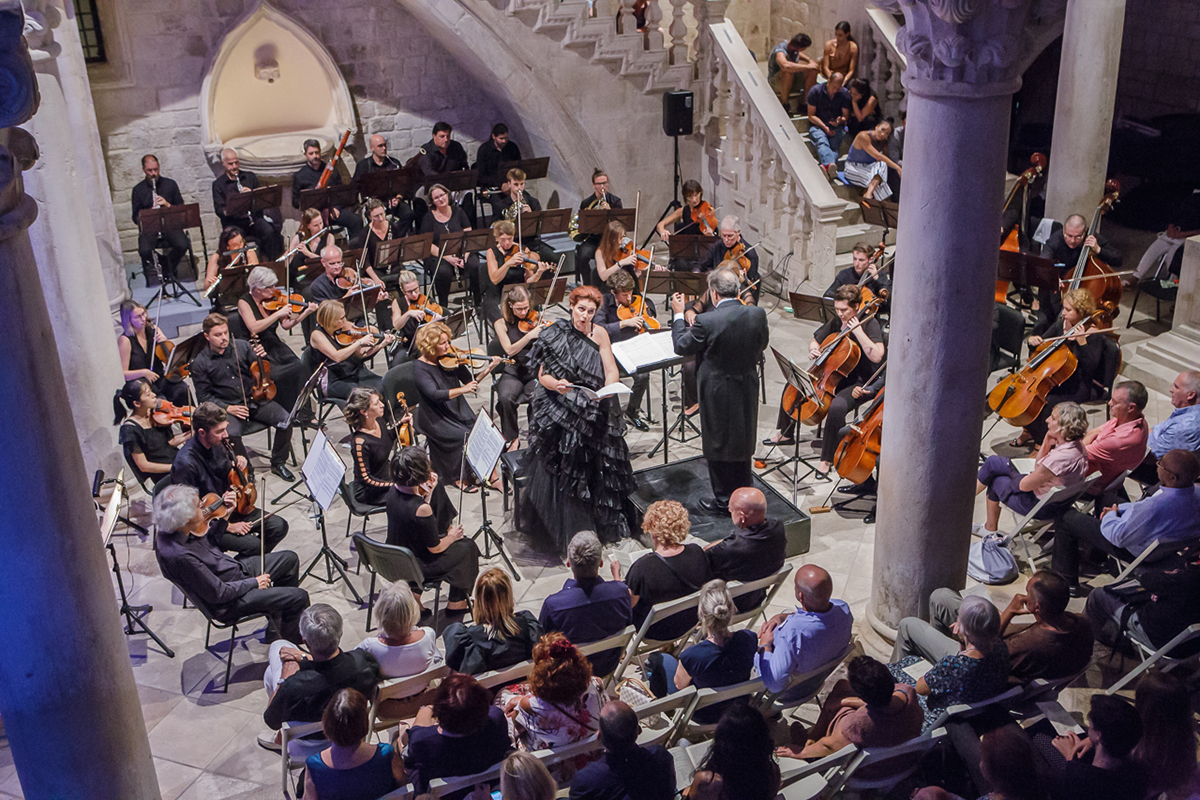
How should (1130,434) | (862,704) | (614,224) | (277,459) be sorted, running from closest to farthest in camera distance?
1. (862,704)
2. (1130,434)
3. (277,459)
4. (614,224)

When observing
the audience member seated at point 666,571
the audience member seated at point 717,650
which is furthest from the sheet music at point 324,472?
the audience member seated at point 717,650

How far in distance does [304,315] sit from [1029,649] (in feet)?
20.3

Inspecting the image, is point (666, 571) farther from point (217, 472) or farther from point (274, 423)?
point (274, 423)

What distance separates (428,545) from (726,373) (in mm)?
2143

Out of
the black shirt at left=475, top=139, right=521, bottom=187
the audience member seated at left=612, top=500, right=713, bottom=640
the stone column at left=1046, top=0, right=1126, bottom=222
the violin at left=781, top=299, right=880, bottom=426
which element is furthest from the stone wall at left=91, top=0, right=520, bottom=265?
the audience member seated at left=612, top=500, right=713, bottom=640

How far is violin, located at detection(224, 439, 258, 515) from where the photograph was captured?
23.3 feet

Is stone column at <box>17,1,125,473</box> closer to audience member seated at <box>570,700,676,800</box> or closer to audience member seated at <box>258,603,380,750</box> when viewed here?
audience member seated at <box>258,603,380,750</box>

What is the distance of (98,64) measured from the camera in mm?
12445

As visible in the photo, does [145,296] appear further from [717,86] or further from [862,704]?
[862,704]

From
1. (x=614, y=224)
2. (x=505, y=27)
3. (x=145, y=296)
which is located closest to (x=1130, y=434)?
(x=614, y=224)

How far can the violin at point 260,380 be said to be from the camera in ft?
28.7

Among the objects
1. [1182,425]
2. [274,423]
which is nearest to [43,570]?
[274,423]

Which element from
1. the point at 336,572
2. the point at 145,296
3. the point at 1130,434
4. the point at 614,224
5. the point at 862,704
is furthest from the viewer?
the point at 145,296

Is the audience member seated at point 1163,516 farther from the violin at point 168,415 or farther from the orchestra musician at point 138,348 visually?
the orchestra musician at point 138,348
